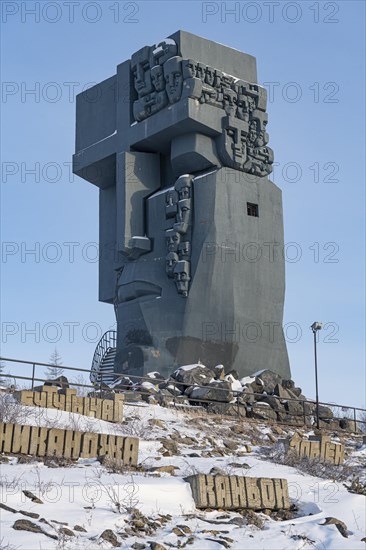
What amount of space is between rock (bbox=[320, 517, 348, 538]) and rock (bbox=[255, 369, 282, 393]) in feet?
62.3

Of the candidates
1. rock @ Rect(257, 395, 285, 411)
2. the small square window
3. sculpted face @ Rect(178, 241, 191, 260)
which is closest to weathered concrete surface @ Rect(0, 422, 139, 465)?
rock @ Rect(257, 395, 285, 411)

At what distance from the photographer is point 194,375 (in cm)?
3256

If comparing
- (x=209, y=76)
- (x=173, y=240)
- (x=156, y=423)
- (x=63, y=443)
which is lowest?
(x=156, y=423)

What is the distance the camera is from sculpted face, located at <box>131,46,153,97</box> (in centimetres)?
3762

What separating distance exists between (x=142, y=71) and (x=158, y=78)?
1.42 metres

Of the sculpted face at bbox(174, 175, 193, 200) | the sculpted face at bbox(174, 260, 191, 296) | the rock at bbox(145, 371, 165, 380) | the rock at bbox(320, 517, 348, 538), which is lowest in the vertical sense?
the rock at bbox(320, 517, 348, 538)

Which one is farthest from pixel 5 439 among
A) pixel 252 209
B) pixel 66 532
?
pixel 252 209

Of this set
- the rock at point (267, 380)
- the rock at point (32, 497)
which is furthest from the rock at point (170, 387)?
the rock at point (32, 497)

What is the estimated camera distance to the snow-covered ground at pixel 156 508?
12.9 m

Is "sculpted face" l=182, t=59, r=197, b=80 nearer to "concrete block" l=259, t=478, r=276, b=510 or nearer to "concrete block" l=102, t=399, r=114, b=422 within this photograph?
"concrete block" l=102, t=399, r=114, b=422

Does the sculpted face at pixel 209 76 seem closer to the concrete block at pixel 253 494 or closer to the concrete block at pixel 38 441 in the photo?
the concrete block at pixel 38 441

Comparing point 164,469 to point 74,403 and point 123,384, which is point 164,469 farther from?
point 123,384

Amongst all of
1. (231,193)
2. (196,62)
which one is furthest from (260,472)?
(196,62)

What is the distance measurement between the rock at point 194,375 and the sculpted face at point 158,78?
1125 cm
